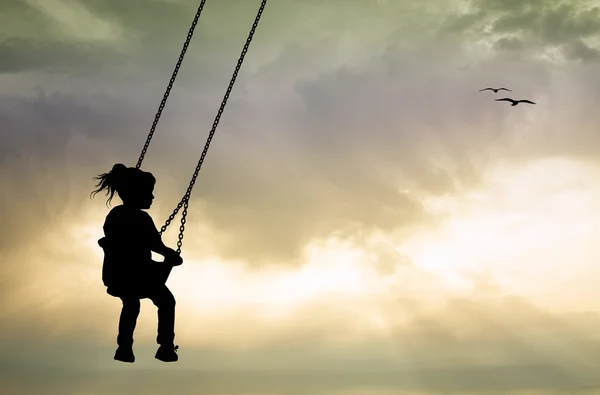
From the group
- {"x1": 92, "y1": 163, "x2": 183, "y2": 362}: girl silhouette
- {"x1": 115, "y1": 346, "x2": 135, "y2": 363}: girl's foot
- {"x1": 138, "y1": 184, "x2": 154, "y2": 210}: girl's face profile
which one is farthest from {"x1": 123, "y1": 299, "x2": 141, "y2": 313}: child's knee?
{"x1": 138, "y1": 184, "x2": 154, "y2": 210}: girl's face profile

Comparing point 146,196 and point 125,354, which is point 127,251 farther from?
point 125,354

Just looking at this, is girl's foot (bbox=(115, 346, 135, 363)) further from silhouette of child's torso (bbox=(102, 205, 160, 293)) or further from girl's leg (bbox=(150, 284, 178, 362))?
silhouette of child's torso (bbox=(102, 205, 160, 293))

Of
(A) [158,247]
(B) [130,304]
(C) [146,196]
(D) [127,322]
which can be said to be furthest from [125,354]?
(C) [146,196]

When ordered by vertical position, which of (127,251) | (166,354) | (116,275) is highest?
(127,251)

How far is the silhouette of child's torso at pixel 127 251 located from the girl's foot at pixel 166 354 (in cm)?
110

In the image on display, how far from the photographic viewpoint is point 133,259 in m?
11.5

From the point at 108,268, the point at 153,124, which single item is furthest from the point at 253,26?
the point at 108,268

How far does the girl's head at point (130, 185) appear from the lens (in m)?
11.6

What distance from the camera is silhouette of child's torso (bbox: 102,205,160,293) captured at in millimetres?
11484

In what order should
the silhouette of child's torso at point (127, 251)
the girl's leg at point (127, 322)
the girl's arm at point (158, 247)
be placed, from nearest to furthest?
the silhouette of child's torso at point (127, 251) → the girl's arm at point (158, 247) → the girl's leg at point (127, 322)

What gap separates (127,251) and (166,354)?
179cm

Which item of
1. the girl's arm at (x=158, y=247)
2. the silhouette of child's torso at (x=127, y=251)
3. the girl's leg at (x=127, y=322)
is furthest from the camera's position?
the girl's leg at (x=127, y=322)

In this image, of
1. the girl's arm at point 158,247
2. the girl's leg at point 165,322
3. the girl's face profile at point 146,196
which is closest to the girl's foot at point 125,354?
the girl's leg at point 165,322

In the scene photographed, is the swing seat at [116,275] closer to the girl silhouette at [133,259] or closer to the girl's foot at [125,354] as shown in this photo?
the girl silhouette at [133,259]
